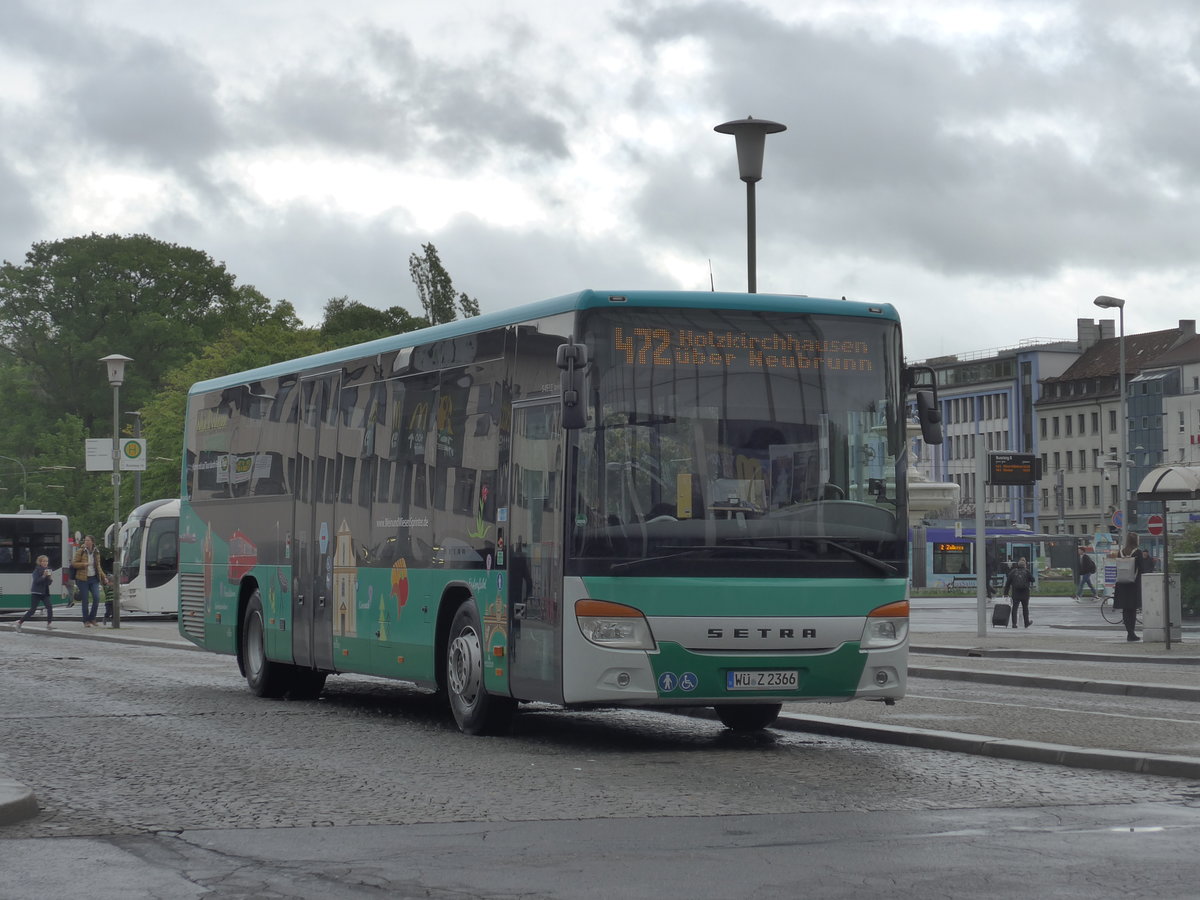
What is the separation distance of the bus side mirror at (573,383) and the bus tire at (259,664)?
24.8 feet

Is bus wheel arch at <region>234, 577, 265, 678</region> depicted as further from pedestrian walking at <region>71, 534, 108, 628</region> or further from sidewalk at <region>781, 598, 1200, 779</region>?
Answer: pedestrian walking at <region>71, 534, 108, 628</region>

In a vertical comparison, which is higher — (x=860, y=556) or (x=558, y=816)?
(x=860, y=556)

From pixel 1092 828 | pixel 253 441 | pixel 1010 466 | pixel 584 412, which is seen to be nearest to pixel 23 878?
pixel 1092 828

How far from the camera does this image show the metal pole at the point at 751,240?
75.5ft

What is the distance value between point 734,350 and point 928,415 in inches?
57.6

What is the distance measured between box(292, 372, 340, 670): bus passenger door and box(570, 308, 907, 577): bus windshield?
517cm

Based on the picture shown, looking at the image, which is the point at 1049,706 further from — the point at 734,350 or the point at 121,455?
the point at 121,455

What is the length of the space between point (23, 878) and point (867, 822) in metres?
4.17

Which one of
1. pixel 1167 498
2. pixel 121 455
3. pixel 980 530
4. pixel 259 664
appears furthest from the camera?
pixel 121 455

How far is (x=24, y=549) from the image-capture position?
5869cm

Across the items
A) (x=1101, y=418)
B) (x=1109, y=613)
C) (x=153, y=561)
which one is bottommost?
(x=1109, y=613)

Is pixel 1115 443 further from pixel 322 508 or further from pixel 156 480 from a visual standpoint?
pixel 322 508

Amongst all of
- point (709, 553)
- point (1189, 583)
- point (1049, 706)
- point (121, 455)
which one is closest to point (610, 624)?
point (709, 553)

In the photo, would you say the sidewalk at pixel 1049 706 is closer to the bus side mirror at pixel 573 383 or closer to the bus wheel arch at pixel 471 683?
the bus wheel arch at pixel 471 683
